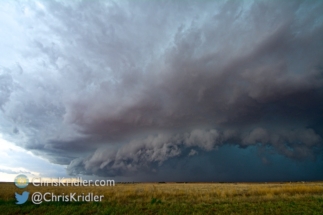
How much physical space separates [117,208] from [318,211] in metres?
16.0

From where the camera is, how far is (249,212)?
665 inches

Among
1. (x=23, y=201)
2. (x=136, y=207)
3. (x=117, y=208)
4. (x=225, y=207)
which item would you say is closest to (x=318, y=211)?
(x=225, y=207)

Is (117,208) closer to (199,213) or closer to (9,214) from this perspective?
(199,213)

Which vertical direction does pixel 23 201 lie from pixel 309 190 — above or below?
above

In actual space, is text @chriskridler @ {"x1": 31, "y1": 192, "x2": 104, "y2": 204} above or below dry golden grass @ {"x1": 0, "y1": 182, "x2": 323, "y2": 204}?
above

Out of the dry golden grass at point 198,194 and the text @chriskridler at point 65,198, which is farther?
the dry golden grass at point 198,194

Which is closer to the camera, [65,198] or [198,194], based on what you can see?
[65,198]

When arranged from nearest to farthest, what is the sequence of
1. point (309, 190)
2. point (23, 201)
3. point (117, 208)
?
point (117, 208) < point (23, 201) < point (309, 190)

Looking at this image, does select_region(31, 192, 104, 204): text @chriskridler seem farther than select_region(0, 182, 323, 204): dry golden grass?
No

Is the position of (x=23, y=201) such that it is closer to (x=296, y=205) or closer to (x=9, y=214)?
(x=9, y=214)

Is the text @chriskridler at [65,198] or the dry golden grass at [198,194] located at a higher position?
the text @chriskridler at [65,198]

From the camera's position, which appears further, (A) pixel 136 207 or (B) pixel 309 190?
(B) pixel 309 190

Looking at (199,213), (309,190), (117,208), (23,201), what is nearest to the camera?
(199,213)

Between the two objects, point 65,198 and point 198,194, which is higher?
point 65,198
